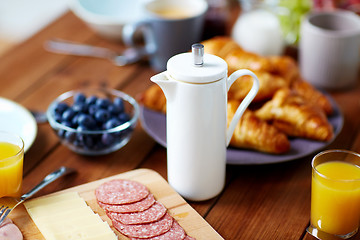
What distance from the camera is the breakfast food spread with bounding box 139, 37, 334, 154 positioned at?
4.18ft

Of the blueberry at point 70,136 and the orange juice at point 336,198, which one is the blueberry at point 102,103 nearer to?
the blueberry at point 70,136

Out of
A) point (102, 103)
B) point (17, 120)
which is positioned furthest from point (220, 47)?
point (17, 120)

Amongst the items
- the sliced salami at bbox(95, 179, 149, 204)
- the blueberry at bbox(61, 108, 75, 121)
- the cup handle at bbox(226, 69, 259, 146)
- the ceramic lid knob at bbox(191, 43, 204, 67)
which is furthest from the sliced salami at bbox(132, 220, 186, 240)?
the blueberry at bbox(61, 108, 75, 121)

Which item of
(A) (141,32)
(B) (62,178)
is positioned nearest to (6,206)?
(B) (62,178)

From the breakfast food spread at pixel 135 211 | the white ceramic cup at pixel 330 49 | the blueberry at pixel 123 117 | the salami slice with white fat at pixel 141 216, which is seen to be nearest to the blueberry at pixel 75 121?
the blueberry at pixel 123 117

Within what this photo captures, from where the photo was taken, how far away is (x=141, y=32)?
6.21 feet

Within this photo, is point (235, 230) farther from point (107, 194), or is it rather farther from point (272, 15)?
point (272, 15)

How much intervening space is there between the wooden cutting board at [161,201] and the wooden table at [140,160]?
0.17 ft

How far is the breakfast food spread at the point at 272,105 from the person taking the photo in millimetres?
1274

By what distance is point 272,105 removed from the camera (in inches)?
53.8

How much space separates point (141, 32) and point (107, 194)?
895 mm

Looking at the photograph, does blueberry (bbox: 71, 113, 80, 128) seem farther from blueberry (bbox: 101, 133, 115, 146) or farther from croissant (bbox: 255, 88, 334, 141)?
croissant (bbox: 255, 88, 334, 141)

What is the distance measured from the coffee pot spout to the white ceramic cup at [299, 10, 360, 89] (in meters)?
0.70

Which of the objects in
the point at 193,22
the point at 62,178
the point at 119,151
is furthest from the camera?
the point at 193,22
